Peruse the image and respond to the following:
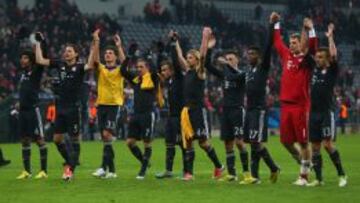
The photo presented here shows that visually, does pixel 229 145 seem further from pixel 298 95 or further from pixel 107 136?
pixel 107 136

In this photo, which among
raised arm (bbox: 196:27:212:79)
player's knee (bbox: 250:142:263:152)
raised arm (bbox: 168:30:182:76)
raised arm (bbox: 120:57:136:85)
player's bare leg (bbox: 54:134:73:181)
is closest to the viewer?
player's knee (bbox: 250:142:263:152)

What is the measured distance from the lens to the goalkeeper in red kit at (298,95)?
51.1 feet

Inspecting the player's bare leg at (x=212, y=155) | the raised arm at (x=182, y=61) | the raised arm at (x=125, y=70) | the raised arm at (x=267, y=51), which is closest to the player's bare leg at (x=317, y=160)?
the raised arm at (x=267, y=51)

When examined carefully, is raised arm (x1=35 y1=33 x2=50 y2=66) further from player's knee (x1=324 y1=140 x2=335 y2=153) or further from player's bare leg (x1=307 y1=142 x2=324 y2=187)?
player's knee (x1=324 y1=140 x2=335 y2=153)

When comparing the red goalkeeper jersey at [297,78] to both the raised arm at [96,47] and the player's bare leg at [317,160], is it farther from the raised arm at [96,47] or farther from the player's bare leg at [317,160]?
the raised arm at [96,47]

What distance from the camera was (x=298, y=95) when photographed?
51.3 ft

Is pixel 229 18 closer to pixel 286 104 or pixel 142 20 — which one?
pixel 142 20

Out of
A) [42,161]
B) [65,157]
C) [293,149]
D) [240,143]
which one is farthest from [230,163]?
[42,161]

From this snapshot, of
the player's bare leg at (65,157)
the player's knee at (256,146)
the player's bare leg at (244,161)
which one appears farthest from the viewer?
the player's bare leg at (65,157)

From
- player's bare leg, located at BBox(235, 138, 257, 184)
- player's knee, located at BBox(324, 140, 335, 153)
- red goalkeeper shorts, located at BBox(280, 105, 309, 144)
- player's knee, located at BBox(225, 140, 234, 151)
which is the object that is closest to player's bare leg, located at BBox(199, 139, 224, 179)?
player's knee, located at BBox(225, 140, 234, 151)

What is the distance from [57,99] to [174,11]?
35.3 metres

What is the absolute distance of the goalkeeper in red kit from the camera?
51.1 feet

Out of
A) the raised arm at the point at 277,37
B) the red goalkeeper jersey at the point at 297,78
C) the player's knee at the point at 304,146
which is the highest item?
the raised arm at the point at 277,37

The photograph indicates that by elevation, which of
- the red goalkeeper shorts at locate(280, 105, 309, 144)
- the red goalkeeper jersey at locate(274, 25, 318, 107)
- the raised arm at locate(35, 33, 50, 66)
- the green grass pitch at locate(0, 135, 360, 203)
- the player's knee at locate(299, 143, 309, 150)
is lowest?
the green grass pitch at locate(0, 135, 360, 203)
